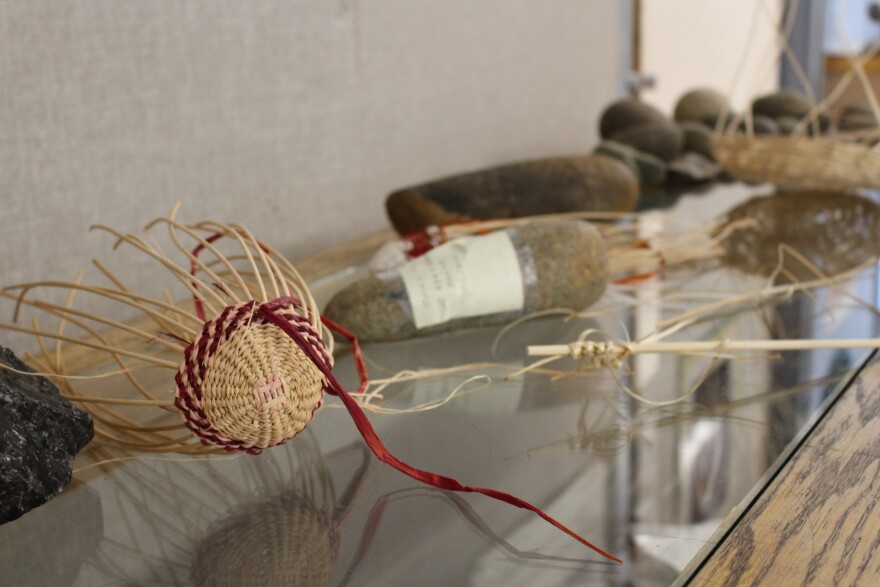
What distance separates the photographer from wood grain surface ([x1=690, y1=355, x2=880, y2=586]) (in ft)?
1.24

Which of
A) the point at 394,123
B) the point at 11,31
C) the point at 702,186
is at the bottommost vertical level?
the point at 702,186

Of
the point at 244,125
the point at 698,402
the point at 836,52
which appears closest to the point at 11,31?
the point at 244,125

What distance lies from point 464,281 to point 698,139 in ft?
2.65

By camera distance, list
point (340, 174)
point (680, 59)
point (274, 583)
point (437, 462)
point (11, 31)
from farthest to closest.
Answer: point (680, 59), point (340, 174), point (11, 31), point (437, 462), point (274, 583)

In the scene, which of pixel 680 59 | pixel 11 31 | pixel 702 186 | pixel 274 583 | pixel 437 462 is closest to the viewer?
pixel 274 583

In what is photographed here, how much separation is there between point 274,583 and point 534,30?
3.33 ft

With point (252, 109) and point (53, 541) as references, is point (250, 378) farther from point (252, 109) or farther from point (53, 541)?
point (252, 109)

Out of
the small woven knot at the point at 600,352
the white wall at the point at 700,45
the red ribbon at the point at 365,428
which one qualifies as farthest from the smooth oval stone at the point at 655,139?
the red ribbon at the point at 365,428

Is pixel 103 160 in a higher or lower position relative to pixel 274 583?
higher

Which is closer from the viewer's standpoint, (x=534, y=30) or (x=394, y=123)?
(x=394, y=123)

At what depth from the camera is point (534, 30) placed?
4.17 feet

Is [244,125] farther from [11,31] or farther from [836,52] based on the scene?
[836,52]

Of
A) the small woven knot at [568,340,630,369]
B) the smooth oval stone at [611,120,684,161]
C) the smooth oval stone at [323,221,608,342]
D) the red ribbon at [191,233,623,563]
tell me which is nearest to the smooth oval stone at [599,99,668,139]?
the smooth oval stone at [611,120,684,161]

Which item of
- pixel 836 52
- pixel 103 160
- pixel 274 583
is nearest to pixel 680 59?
pixel 836 52
